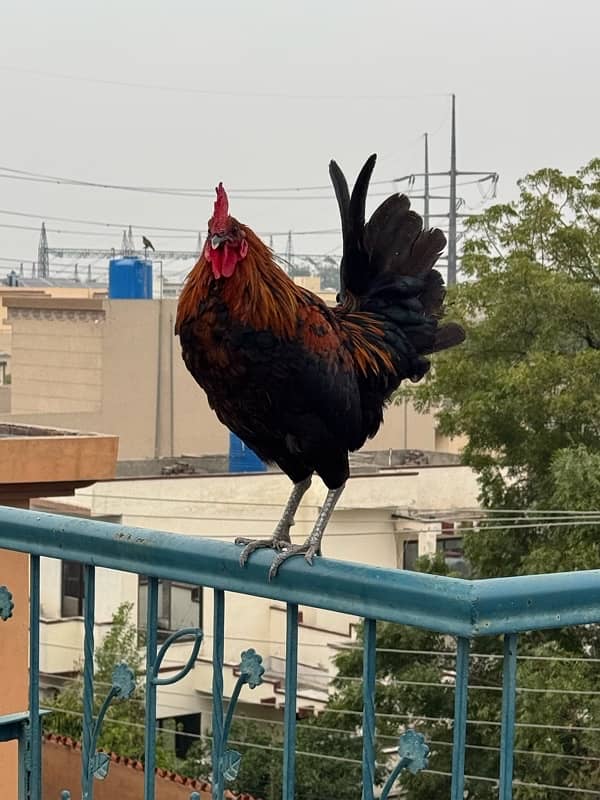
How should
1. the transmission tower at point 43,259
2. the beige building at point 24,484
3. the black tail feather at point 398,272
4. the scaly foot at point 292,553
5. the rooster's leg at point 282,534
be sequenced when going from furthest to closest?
1. the transmission tower at point 43,259
2. the beige building at point 24,484
3. the black tail feather at point 398,272
4. the rooster's leg at point 282,534
5. the scaly foot at point 292,553

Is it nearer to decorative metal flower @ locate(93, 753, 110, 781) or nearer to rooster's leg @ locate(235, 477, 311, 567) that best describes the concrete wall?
rooster's leg @ locate(235, 477, 311, 567)

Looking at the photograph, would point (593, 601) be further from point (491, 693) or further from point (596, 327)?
point (596, 327)

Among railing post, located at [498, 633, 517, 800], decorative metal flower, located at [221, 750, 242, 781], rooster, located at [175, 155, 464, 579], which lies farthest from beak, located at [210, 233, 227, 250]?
railing post, located at [498, 633, 517, 800]

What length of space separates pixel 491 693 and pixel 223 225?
1171cm

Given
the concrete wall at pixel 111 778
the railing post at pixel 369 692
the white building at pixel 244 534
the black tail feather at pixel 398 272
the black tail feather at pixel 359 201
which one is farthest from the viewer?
the white building at pixel 244 534

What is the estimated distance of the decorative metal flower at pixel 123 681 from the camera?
214cm

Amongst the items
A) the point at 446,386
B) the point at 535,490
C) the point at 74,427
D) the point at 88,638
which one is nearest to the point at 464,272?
the point at 446,386

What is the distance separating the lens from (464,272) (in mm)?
15969

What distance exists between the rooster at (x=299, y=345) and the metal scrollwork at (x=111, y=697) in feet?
1.14

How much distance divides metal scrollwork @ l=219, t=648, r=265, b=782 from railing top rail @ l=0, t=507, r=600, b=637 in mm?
102

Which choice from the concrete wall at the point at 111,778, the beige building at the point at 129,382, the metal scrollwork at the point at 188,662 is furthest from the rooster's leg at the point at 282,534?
the beige building at the point at 129,382

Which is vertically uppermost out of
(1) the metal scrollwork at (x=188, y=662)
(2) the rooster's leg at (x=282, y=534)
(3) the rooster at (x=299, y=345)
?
(3) the rooster at (x=299, y=345)

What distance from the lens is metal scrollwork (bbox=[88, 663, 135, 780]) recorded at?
7.02 feet

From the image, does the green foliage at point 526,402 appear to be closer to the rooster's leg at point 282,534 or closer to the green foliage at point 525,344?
the green foliage at point 525,344
